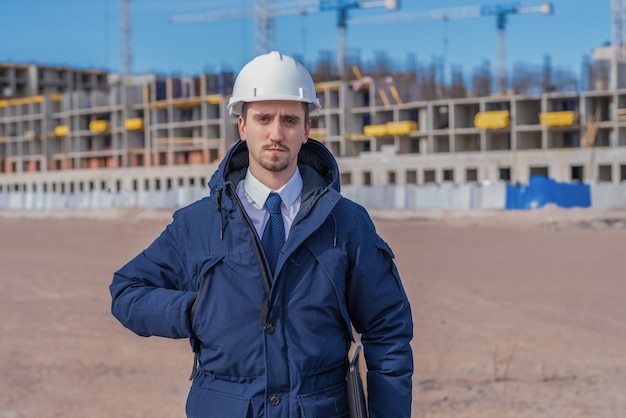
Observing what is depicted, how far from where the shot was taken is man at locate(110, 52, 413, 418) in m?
2.62

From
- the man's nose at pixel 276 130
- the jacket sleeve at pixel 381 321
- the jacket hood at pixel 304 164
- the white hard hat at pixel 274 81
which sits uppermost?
the white hard hat at pixel 274 81

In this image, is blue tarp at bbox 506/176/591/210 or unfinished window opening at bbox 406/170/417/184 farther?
unfinished window opening at bbox 406/170/417/184

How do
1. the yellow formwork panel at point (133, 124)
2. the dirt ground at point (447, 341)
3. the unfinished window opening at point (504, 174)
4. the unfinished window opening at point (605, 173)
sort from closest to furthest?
the dirt ground at point (447, 341)
the unfinished window opening at point (605, 173)
the unfinished window opening at point (504, 174)
the yellow formwork panel at point (133, 124)

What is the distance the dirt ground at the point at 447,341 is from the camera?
25.2ft

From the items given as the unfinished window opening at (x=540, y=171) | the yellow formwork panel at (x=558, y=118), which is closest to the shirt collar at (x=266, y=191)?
the unfinished window opening at (x=540, y=171)

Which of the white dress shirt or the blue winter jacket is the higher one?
the white dress shirt

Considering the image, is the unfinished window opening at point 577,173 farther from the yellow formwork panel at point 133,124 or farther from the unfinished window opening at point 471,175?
the yellow formwork panel at point 133,124

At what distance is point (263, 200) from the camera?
9.10 feet

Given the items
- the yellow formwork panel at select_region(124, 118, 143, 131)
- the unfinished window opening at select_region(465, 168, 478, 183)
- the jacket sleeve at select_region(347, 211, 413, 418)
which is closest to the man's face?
the jacket sleeve at select_region(347, 211, 413, 418)

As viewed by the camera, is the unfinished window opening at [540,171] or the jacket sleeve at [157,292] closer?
the jacket sleeve at [157,292]

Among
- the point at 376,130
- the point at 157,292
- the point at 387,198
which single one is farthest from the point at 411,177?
the point at 157,292

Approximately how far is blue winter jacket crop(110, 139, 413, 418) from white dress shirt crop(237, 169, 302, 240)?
2.2 inches

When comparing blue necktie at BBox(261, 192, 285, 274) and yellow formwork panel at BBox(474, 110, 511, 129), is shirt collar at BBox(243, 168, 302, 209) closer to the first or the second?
blue necktie at BBox(261, 192, 285, 274)

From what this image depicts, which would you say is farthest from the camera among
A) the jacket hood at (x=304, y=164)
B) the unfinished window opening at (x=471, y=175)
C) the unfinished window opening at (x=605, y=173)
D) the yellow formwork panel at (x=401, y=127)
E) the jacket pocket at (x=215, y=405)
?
the yellow formwork panel at (x=401, y=127)
